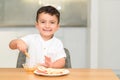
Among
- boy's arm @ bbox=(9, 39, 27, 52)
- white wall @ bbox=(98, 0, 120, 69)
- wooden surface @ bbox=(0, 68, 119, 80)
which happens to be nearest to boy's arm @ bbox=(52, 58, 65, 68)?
wooden surface @ bbox=(0, 68, 119, 80)

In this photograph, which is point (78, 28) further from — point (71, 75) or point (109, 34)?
point (71, 75)

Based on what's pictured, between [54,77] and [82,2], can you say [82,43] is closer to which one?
[82,2]

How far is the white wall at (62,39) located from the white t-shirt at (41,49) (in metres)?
1.20

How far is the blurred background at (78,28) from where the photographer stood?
9.22 feet

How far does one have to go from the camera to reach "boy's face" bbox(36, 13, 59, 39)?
5.28 ft

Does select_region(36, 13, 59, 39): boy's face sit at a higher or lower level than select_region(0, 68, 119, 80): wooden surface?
higher

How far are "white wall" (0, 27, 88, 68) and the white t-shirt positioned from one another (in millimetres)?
1205

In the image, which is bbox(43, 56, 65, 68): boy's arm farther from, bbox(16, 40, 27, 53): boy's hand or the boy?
bbox(16, 40, 27, 53): boy's hand

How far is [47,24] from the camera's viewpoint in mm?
1612

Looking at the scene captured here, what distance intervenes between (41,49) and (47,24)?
0.17m

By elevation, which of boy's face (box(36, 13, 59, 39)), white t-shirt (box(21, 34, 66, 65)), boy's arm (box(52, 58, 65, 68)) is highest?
boy's face (box(36, 13, 59, 39))

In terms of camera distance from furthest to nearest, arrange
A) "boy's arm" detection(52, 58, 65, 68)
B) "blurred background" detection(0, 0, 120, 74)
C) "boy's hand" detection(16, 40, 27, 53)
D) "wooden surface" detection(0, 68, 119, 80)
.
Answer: "blurred background" detection(0, 0, 120, 74)
"boy's arm" detection(52, 58, 65, 68)
"boy's hand" detection(16, 40, 27, 53)
"wooden surface" detection(0, 68, 119, 80)

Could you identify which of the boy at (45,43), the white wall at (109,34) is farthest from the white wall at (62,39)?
the boy at (45,43)

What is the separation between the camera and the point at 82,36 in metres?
2.91
